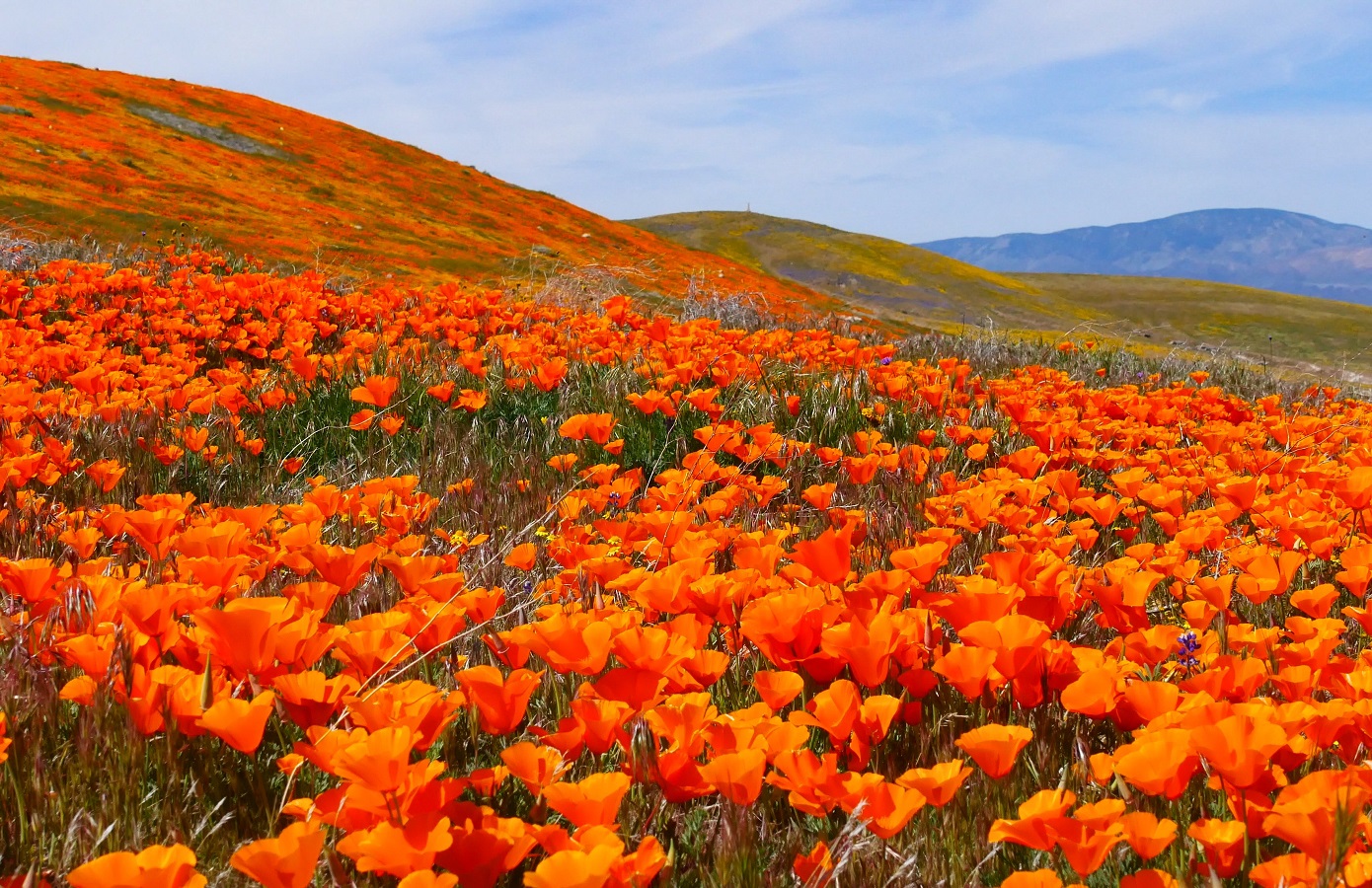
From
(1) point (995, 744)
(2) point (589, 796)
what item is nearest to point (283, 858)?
(2) point (589, 796)

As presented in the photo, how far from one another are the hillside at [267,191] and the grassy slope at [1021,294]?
64.0 ft

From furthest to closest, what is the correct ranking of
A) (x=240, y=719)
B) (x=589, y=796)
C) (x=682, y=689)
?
1. (x=682, y=689)
2. (x=240, y=719)
3. (x=589, y=796)

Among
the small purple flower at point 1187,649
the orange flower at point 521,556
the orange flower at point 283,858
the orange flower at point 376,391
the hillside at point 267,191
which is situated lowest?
the small purple flower at point 1187,649

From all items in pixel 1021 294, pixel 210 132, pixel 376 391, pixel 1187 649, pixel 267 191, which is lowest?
pixel 1187 649

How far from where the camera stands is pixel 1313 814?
0.93m

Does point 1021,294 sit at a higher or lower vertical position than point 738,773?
higher

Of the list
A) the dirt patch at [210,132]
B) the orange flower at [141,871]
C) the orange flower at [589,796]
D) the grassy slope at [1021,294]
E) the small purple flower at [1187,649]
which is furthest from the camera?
the grassy slope at [1021,294]

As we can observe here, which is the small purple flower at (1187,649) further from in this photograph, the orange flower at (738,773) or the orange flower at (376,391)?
the orange flower at (376,391)

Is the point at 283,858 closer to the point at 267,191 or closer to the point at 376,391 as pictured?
the point at 376,391

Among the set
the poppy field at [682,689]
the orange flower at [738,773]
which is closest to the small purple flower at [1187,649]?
the poppy field at [682,689]

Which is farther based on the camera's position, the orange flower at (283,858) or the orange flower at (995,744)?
the orange flower at (995,744)

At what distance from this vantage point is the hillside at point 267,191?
12.7m

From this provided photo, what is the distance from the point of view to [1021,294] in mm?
56469

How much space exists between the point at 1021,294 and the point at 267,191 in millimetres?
47606
